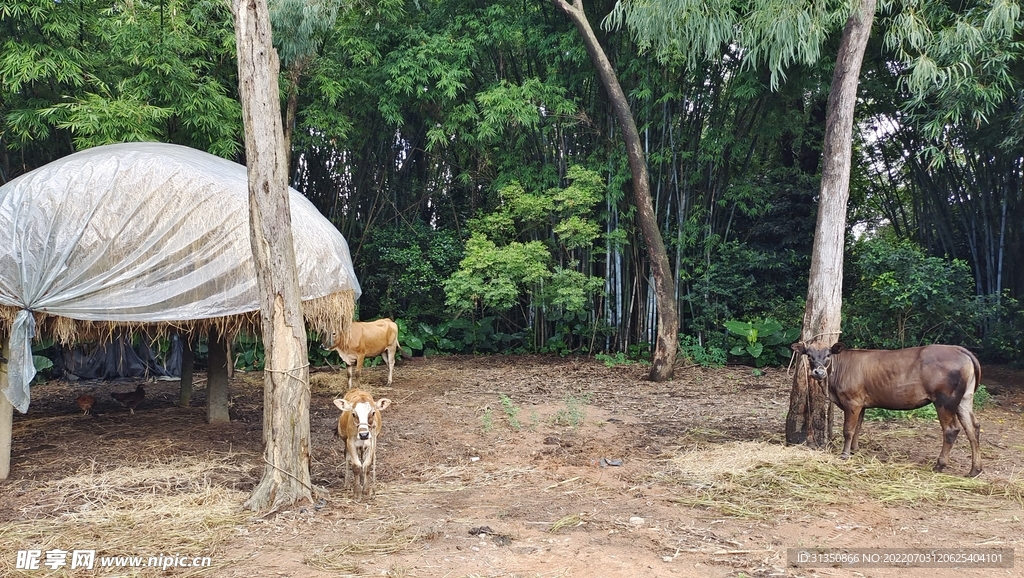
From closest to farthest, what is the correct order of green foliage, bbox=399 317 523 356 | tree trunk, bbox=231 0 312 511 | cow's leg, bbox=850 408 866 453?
tree trunk, bbox=231 0 312 511 < cow's leg, bbox=850 408 866 453 < green foliage, bbox=399 317 523 356

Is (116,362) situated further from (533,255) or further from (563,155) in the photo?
(563,155)

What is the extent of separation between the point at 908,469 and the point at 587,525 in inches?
111

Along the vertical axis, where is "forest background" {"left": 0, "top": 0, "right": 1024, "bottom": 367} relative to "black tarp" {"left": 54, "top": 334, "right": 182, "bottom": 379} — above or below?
above

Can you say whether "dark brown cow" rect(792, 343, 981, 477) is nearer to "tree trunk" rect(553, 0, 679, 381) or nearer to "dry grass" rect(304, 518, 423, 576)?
"dry grass" rect(304, 518, 423, 576)

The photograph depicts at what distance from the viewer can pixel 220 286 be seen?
6.32 meters

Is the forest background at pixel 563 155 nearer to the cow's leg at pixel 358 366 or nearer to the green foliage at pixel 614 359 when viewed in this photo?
the green foliage at pixel 614 359

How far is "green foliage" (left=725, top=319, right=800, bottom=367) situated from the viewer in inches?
461

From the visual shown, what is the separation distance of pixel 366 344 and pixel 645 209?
13.9 ft

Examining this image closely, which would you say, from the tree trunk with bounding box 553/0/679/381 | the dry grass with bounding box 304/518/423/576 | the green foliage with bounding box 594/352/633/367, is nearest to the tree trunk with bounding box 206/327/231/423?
the dry grass with bounding box 304/518/423/576

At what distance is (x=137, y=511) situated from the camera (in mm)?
5082

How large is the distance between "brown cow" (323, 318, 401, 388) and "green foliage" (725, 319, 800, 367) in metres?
5.07

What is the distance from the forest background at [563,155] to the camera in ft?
32.5

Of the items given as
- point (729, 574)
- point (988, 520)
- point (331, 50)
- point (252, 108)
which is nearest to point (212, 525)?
point (252, 108)

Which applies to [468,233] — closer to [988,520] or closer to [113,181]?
[113,181]
